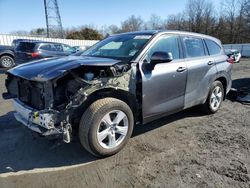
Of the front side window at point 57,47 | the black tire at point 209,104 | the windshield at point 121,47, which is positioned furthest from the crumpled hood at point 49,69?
the front side window at point 57,47

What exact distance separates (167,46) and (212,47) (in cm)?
176

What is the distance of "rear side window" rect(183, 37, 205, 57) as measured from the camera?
16.2 ft

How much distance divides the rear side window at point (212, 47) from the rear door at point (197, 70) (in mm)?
188

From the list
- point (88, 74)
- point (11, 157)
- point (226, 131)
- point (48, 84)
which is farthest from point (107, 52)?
point (226, 131)

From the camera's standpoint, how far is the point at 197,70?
16.5 ft

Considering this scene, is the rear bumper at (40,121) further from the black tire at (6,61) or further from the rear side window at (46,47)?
the black tire at (6,61)

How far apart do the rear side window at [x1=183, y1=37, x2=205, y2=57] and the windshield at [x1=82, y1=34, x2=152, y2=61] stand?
941mm

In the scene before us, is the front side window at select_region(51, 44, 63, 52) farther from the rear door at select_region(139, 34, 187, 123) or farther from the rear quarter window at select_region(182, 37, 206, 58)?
the rear door at select_region(139, 34, 187, 123)

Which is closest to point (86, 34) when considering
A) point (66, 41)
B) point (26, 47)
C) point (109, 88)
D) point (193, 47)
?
point (66, 41)

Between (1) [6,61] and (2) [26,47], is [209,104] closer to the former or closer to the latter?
(2) [26,47]

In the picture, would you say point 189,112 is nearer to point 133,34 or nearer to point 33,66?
point 133,34

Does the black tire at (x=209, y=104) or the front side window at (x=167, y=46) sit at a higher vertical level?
the front side window at (x=167, y=46)

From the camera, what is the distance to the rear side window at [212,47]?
568 cm

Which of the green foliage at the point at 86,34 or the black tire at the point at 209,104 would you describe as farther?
the green foliage at the point at 86,34
